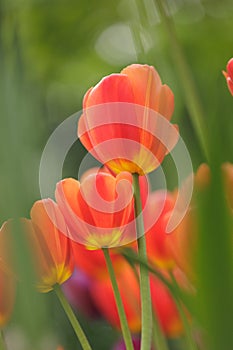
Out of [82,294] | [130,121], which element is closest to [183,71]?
[130,121]

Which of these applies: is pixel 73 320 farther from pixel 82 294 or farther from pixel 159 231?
pixel 82 294

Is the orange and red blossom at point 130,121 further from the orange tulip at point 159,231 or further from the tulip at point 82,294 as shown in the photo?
the tulip at point 82,294

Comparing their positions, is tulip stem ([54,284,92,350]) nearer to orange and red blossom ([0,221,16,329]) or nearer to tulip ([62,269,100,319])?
orange and red blossom ([0,221,16,329])

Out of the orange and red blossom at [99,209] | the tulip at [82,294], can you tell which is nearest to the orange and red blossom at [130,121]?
the orange and red blossom at [99,209]

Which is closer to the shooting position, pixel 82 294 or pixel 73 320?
pixel 73 320

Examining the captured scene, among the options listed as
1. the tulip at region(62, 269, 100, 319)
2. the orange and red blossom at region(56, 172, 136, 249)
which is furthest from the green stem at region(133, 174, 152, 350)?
the tulip at region(62, 269, 100, 319)
